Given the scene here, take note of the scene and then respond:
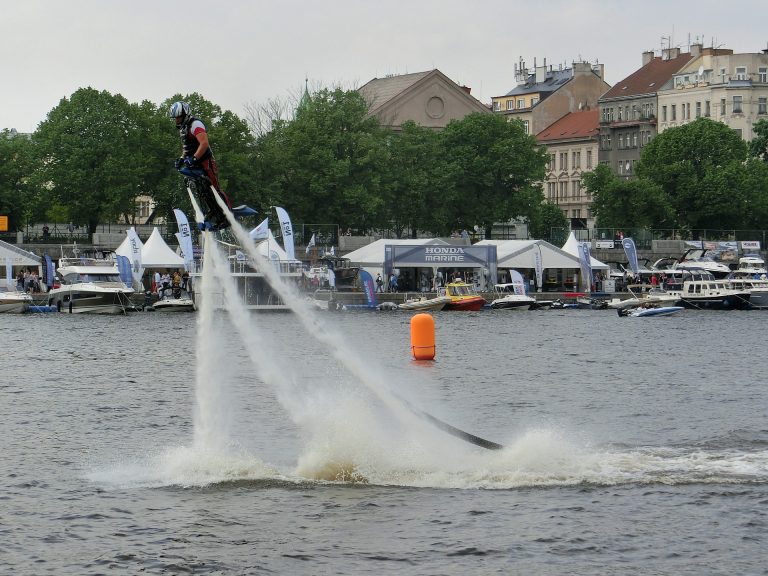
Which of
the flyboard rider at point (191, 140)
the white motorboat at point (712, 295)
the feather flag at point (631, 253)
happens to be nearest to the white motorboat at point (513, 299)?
the white motorboat at point (712, 295)

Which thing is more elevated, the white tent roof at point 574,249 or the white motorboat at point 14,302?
the white tent roof at point 574,249

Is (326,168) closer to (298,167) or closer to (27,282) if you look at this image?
(298,167)

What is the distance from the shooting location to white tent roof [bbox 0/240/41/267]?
109938mm

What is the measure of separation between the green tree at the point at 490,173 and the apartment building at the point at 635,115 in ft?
149

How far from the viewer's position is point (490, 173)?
147 meters

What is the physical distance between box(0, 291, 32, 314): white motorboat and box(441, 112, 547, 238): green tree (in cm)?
5249

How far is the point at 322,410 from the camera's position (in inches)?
1449

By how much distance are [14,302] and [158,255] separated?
38.3ft

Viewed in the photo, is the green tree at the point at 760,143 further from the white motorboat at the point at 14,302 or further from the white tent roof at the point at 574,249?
the white motorboat at the point at 14,302

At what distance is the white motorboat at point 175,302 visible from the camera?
10612cm

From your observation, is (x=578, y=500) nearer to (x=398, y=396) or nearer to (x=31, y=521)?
(x=398, y=396)

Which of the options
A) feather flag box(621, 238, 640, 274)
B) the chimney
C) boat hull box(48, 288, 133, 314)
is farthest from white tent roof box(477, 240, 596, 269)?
the chimney

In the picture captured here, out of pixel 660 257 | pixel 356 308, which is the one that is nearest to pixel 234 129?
pixel 356 308

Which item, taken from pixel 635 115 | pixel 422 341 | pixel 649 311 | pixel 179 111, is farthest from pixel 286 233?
pixel 635 115
